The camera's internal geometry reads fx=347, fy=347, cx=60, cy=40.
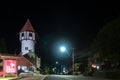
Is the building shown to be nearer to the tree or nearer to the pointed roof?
the pointed roof

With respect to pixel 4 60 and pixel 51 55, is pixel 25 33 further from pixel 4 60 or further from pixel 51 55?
pixel 4 60

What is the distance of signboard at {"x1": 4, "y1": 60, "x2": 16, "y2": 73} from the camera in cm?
4446

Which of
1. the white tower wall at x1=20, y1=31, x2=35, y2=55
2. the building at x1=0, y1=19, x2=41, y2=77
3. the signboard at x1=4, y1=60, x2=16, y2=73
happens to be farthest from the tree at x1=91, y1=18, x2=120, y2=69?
the white tower wall at x1=20, y1=31, x2=35, y2=55

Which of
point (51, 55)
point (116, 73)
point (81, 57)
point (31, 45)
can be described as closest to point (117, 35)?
Result: point (116, 73)

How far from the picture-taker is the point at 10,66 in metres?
45.1

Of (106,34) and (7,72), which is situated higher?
(106,34)

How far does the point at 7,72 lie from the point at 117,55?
15847mm

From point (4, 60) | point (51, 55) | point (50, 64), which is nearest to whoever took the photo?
point (4, 60)

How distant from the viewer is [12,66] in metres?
45.2

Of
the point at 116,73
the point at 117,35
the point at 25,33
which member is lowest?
the point at 116,73

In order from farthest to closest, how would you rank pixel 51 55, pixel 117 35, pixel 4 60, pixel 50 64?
pixel 51 55 < pixel 50 64 < pixel 117 35 < pixel 4 60

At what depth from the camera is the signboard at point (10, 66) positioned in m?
44.5

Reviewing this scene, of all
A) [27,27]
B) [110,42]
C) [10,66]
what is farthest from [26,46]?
[10,66]

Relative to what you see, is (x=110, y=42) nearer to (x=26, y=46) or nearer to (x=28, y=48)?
(x=28, y=48)
